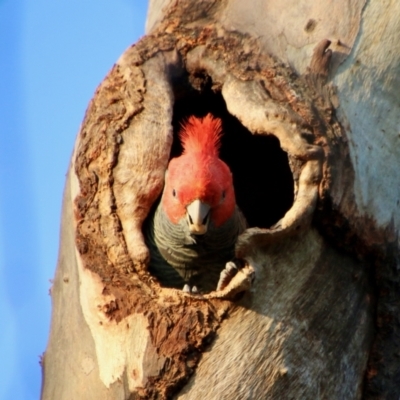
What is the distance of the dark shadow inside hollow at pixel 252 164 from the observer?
3.95 m

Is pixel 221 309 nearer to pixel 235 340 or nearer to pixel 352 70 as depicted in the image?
pixel 235 340

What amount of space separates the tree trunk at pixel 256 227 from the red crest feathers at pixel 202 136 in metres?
0.15

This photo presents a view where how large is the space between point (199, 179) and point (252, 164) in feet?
3.29

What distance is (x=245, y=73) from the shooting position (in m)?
3.22

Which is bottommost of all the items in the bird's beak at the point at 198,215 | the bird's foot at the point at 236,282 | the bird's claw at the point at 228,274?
the bird's foot at the point at 236,282

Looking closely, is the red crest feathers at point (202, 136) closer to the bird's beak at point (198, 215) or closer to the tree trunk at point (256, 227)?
the tree trunk at point (256, 227)

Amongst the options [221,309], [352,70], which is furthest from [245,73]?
[221,309]

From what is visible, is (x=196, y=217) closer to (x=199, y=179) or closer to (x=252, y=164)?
(x=199, y=179)

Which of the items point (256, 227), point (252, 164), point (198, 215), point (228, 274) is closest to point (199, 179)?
point (198, 215)

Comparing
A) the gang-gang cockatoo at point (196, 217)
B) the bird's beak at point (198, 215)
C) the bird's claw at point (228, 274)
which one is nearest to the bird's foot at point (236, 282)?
the bird's claw at point (228, 274)

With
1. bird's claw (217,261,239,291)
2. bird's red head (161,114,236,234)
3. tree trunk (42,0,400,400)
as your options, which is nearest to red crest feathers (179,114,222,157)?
bird's red head (161,114,236,234)

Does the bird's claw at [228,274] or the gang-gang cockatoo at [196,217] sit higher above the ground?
the gang-gang cockatoo at [196,217]

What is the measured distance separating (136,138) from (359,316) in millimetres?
1120

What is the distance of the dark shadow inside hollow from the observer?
3945 millimetres
